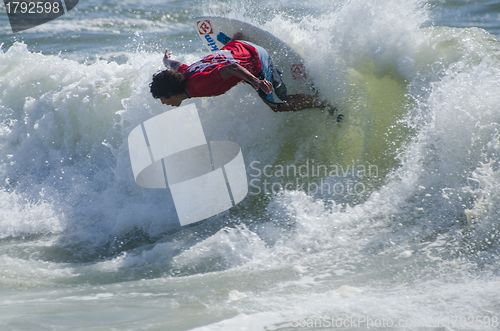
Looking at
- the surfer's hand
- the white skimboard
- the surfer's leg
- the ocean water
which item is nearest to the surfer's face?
the surfer's hand

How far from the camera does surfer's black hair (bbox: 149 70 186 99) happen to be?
2912mm

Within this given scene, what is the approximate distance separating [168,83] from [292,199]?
147 centimetres

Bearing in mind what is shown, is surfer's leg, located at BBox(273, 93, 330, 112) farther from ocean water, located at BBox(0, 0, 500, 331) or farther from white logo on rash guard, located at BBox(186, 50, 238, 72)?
white logo on rash guard, located at BBox(186, 50, 238, 72)

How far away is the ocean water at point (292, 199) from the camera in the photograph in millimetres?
2230

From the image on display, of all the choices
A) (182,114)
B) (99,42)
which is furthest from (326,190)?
(99,42)

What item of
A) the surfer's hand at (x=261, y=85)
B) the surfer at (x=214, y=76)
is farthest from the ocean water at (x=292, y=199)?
the surfer's hand at (x=261, y=85)

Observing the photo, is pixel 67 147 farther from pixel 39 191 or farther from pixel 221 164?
pixel 221 164

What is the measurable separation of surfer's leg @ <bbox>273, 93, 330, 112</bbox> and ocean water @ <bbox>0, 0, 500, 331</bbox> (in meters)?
0.07

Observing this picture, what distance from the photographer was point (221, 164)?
3.80 meters

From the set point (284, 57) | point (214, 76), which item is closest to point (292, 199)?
point (214, 76)

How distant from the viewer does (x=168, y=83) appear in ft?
9.55

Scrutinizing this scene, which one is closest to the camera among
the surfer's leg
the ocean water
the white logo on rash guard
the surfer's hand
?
the ocean water

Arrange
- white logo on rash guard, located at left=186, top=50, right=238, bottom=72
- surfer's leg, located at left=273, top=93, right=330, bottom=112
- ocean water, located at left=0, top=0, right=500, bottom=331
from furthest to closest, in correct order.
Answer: surfer's leg, located at left=273, top=93, right=330, bottom=112 → white logo on rash guard, located at left=186, top=50, right=238, bottom=72 → ocean water, located at left=0, top=0, right=500, bottom=331

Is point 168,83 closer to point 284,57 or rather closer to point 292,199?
point 284,57
